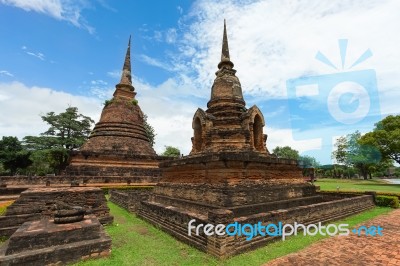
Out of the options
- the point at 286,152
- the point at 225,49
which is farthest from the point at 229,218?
the point at 286,152

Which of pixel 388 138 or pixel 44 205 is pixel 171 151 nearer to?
pixel 388 138

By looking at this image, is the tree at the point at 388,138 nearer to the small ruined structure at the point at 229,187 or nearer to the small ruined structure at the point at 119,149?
the small ruined structure at the point at 229,187

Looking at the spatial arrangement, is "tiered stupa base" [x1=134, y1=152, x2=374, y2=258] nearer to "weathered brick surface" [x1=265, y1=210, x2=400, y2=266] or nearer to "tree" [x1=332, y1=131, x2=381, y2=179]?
"weathered brick surface" [x1=265, y1=210, x2=400, y2=266]

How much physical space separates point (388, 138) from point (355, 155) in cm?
1528

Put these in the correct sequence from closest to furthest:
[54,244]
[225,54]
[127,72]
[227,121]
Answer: [54,244] → [227,121] → [225,54] → [127,72]

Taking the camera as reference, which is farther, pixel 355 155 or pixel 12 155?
pixel 355 155

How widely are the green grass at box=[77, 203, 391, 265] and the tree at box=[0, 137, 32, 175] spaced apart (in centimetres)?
2891

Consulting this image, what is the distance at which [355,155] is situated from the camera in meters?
43.9

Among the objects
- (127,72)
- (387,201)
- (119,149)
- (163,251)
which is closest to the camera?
(163,251)

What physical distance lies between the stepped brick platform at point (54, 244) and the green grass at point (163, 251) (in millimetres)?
309

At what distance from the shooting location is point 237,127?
11.4 metres

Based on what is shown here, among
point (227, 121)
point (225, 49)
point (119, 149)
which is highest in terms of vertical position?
point (225, 49)

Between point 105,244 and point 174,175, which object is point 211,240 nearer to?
point 105,244

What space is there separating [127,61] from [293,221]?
91.3 ft
